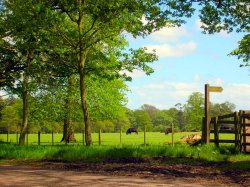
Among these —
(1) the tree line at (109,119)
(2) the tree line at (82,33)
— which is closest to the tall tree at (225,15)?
(2) the tree line at (82,33)

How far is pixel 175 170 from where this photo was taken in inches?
523

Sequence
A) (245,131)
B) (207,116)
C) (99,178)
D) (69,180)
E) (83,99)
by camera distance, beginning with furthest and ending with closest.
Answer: (83,99), (207,116), (245,131), (99,178), (69,180)

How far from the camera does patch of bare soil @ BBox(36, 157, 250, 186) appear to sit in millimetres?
11449

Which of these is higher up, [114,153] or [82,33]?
[82,33]

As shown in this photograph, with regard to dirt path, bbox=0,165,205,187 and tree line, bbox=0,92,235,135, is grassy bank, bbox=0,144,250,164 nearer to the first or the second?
dirt path, bbox=0,165,205,187

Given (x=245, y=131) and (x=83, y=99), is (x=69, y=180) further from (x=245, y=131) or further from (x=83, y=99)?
(x=83, y=99)

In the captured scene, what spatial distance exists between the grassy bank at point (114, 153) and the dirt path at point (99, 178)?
3.44 m

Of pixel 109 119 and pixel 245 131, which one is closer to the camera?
pixel 245 131

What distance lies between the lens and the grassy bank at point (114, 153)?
55.8 ft

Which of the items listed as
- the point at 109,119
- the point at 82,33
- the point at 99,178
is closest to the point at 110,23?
the point at 82,33

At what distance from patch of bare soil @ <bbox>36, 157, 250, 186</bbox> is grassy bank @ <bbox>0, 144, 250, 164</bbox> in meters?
1.19

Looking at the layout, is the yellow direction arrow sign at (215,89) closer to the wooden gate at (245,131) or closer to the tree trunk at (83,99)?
the wooden gate at (245,131)

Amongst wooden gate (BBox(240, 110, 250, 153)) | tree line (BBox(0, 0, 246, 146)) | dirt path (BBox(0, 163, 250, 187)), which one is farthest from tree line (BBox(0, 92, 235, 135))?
dirt path (BBox(0, 163, 250, 187))

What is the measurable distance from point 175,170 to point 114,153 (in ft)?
15.6
